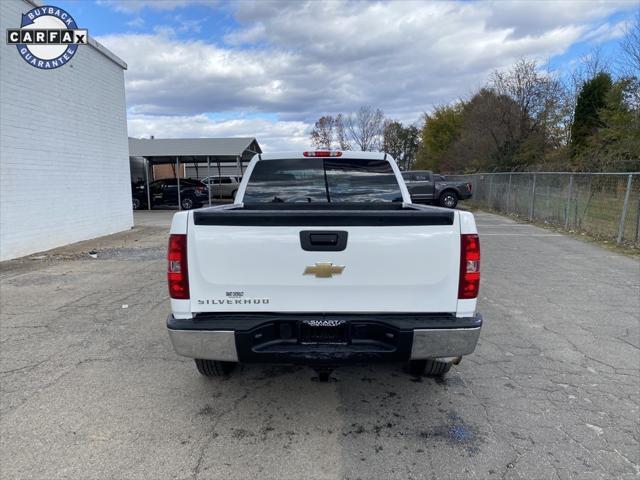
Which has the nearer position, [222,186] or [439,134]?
[222,186]

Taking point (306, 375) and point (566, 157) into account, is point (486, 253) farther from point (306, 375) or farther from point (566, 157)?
point (566, 157)

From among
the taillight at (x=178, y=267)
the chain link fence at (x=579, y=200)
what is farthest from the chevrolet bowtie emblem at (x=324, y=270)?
the chain link fence at (x=579, y=200)

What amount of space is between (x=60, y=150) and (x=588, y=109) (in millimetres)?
28965

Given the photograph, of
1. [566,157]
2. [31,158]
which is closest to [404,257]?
[31,158]

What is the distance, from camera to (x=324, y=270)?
9.02 ft

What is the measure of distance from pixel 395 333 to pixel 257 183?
2461mm

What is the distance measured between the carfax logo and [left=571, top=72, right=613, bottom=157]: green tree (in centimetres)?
2615

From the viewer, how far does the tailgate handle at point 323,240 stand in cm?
271

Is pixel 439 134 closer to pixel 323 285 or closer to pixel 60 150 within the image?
pixel 60 150

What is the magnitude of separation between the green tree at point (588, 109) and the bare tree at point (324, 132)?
44658 mm

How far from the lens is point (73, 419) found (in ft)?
10.2

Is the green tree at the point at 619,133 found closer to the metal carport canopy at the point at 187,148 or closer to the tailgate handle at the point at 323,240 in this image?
the metal carport canopy at the point at 187,148

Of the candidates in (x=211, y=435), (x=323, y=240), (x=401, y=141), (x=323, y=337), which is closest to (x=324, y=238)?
(x=323, y=240)

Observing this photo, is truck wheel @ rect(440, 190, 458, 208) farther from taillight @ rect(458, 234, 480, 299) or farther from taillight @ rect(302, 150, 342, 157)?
taillight @ rect(458, 234, 480, 299)
